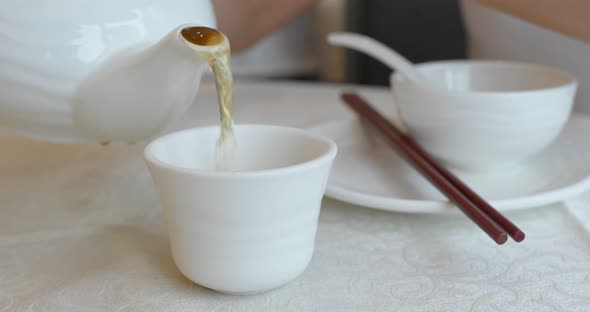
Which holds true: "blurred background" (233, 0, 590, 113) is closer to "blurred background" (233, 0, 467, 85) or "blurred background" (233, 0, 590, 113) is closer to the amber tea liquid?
"blurred background" (233, 0, 467, 85)

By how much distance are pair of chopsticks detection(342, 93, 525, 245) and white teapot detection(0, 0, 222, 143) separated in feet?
0.69

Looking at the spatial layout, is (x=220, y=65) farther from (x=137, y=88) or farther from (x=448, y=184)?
(x=448, y=184)

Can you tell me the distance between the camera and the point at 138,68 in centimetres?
44

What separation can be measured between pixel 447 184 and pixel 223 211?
0.21m

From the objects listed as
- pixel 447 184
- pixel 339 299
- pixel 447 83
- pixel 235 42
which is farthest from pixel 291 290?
pixel 235 42

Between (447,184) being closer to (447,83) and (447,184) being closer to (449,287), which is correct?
(449,287)

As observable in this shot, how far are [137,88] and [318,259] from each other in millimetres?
176

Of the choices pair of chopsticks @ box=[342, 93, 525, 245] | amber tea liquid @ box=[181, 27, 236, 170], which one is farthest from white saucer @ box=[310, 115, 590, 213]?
amber tea liquid @ box=[181, 27, 236, 170]

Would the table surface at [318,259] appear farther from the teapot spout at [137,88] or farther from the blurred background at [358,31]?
the blurred background at [358,31]

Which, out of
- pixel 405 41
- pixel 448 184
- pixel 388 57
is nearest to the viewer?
pixel 448 184

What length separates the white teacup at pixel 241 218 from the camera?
0.37 metres

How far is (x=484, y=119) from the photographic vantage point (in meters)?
0.58

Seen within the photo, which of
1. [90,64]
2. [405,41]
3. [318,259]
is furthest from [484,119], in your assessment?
[405,41]

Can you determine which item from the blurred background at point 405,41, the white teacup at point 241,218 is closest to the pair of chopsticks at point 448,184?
the white teacup at point 241,218
